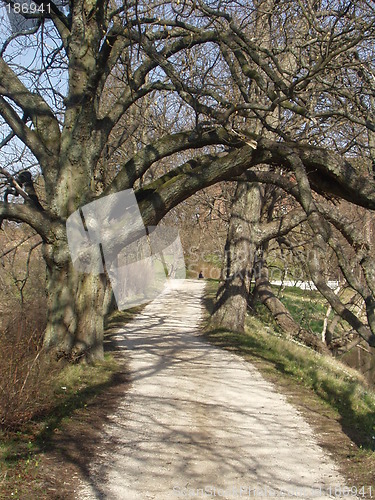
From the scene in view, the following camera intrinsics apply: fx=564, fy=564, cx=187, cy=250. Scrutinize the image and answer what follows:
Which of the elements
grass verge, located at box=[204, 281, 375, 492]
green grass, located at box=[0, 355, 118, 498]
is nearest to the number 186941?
green grass, located at box=[0, 355, 118, 498]

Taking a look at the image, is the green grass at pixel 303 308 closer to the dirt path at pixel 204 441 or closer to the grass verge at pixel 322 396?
the grass verge at pixel 322 396

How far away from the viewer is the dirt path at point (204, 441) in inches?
213

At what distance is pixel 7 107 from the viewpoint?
9.47 metres

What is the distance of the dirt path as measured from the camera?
541 centimetres

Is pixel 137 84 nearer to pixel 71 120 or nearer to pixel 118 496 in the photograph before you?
pixel 71 120

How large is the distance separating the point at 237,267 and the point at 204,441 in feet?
31.1

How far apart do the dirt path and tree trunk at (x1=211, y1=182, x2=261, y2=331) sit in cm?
442

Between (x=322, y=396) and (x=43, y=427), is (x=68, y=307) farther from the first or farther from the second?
(x=322, y=396)

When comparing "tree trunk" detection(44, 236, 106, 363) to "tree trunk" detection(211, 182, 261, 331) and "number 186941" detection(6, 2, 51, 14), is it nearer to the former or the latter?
"number 186941" detection(6, 2, 51, 14)

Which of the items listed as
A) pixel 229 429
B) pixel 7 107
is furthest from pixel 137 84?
pixel 229 429

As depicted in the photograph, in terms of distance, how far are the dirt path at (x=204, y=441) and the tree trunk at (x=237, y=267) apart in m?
4.42

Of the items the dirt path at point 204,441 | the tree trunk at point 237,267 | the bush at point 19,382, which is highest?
the tree trunk at point 237,267

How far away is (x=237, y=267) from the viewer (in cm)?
1586

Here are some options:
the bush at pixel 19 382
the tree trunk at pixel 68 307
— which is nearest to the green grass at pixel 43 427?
the bush at pixel 19 382
